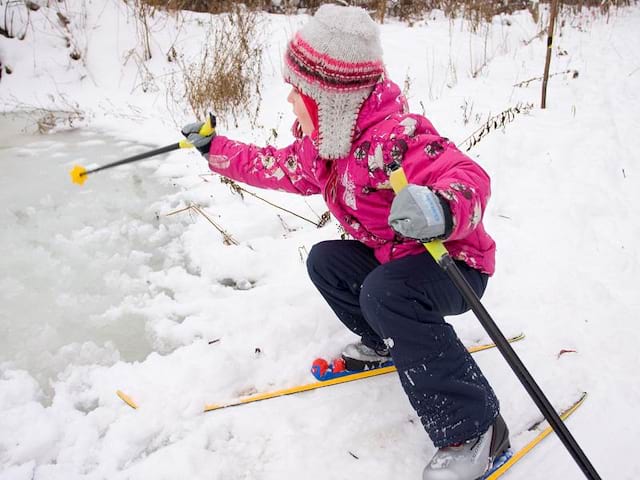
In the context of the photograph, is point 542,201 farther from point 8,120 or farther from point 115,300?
point 8,120

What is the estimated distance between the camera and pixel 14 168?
11.2 feet

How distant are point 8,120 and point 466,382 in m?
4.58

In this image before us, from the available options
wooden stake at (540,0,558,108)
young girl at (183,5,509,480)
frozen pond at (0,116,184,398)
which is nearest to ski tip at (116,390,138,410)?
frozen pond at (0,116,184,398)

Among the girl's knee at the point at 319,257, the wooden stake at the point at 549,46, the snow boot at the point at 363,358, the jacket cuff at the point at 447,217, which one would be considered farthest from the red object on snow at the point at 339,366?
the wooden stake at the point at 549,46

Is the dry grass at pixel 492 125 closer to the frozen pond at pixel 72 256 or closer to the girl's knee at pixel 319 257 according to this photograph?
the girl's knee at pixel 319 257

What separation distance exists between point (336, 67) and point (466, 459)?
1.12m

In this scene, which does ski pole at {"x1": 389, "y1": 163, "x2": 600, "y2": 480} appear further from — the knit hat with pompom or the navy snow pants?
the knit hat with pompom

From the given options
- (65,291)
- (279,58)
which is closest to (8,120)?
(279,58)

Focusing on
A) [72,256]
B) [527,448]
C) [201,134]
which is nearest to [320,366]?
[527,448]

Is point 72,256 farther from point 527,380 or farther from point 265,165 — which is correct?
point 527,380

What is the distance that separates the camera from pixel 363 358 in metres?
1.78

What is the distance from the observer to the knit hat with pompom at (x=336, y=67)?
137 centimetres

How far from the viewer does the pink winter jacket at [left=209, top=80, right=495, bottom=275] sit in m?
1.21

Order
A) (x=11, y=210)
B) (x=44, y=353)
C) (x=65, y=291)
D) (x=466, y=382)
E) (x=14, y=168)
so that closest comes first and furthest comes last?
(x=466, y=382) → (x=44, y=353) → (x=65, y=291) → (x=11, y=210) → (x=14, y=168)
